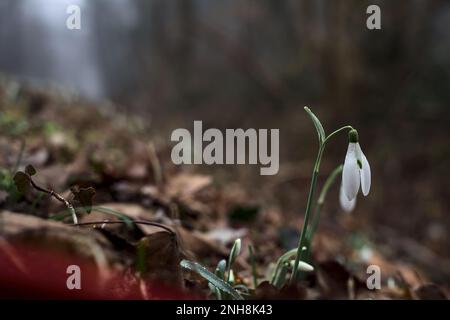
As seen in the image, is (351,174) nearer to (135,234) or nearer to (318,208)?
(318,208)

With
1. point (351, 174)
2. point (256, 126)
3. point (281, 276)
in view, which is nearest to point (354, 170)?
point (351, 174)

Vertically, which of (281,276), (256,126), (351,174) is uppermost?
(351,174)

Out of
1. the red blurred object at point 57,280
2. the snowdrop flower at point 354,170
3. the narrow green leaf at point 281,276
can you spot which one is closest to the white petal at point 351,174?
the snowdrop flower at point 354,170

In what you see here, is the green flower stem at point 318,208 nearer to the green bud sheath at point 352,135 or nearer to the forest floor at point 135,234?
the forest floor at point 135,234

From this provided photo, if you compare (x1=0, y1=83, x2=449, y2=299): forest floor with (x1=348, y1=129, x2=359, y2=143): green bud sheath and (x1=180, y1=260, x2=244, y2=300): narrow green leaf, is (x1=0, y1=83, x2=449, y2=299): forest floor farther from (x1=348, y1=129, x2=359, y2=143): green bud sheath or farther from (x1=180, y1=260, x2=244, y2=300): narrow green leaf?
(x1=348, y1=129, x2=359, y2=143): green bud sheath

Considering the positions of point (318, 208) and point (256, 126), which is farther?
point (256, 126)

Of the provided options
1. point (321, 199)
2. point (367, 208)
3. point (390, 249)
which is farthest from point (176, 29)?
point (321, 199)

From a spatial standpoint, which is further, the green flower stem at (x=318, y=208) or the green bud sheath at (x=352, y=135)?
the green flower stem at (x=318, y=208)
